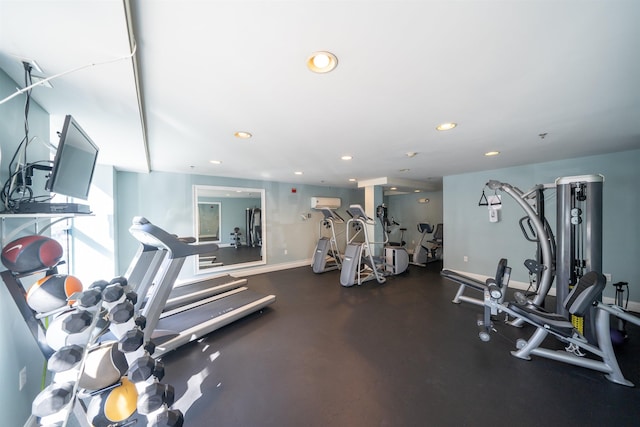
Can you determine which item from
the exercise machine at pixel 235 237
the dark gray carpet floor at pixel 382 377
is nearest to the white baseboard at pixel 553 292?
the dark gray carpet floor at pixel 382 377

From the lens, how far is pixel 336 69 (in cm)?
131

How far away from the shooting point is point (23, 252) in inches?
42.1

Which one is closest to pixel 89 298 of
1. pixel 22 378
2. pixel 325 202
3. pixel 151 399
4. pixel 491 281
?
pixel 151 399

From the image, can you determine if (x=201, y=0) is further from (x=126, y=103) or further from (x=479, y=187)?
(x=479, y=187)

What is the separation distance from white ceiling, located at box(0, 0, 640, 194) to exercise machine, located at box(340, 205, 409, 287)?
2.40 metres

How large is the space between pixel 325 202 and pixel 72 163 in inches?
211

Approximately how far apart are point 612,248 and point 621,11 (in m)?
3.99

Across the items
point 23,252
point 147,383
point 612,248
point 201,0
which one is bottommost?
point 147,383

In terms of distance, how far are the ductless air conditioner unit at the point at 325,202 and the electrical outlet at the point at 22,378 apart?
5.33 metres

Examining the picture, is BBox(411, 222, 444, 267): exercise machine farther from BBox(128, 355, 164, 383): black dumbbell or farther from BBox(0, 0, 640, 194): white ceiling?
BBox(128, 355, 164, 383): black dumbbell

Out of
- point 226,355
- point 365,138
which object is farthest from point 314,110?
point 226,355

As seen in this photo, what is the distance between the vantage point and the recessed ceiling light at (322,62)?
47.3 inches

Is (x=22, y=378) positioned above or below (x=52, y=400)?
below

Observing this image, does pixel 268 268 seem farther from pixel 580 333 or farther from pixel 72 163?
pixel 580 333
